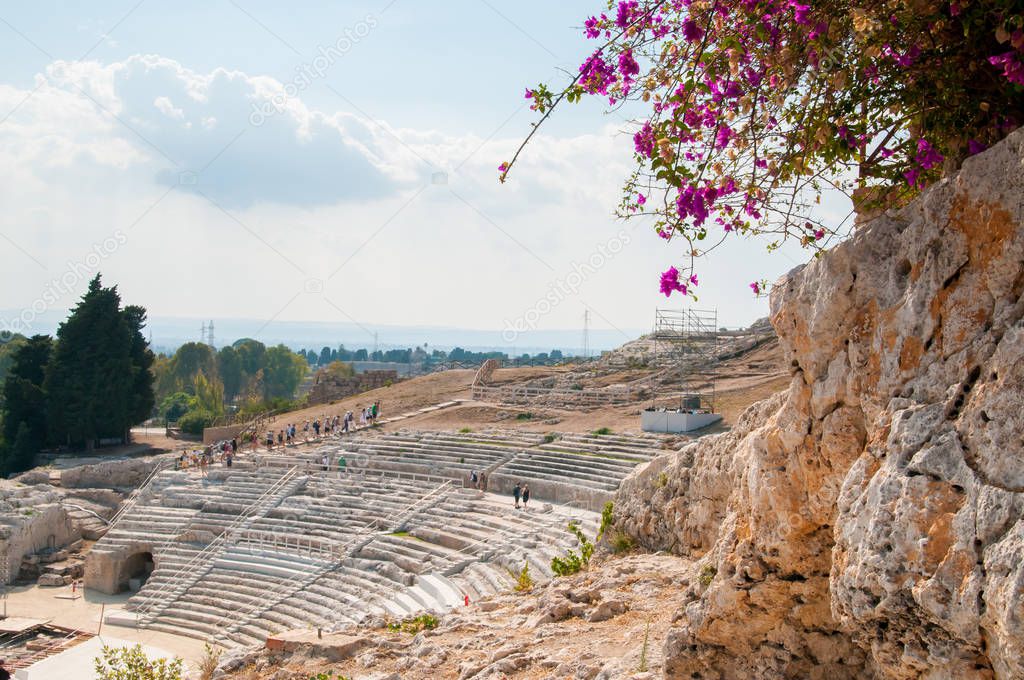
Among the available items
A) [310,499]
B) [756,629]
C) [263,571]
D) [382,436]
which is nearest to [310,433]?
[382,436]

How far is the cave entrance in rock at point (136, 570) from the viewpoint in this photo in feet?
75.7

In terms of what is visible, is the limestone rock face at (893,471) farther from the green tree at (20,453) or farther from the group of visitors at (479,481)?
the green tree at (20,453)

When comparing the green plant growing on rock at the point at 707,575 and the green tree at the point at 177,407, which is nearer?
the green plant growing on rock at the point at 707,575

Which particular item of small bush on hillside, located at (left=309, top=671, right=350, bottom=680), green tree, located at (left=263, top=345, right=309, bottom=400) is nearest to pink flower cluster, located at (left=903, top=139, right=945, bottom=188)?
small bush on hillside, located at (left=309, top=671, right=350, bottom=680)

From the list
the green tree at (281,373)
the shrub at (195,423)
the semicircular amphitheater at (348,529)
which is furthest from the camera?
the green tree at (281,373)

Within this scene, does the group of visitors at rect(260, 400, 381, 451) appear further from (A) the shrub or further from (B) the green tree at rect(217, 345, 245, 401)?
(B) the green tree at rect(217, 345, 245, 401)

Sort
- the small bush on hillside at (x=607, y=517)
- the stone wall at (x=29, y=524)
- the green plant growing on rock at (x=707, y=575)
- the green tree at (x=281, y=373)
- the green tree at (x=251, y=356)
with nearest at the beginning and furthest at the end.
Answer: the green plant growing on rock at (x=707, y=575) → the small bush on hillside at (x=607, y=517) → the stone wall at (x=29, y=524) → the green tree at (x=251, y=356) → the green tree at (x=281, y=373)

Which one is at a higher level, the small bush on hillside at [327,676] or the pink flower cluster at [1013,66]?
the pink flower cluster at [1013,66]

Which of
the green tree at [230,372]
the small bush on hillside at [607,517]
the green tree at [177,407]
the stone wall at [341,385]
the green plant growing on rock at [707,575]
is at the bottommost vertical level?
the small bush on hillside at [607,517]

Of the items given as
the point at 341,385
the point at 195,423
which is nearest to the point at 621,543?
the point at 195,423

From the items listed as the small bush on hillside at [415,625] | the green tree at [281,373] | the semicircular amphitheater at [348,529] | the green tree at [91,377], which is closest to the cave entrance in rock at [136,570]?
the semicircular amphitheater at [348,529]

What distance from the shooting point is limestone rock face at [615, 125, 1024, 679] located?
313cm

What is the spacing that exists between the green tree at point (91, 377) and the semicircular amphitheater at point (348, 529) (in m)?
10.2

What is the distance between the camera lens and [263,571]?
20.1m
